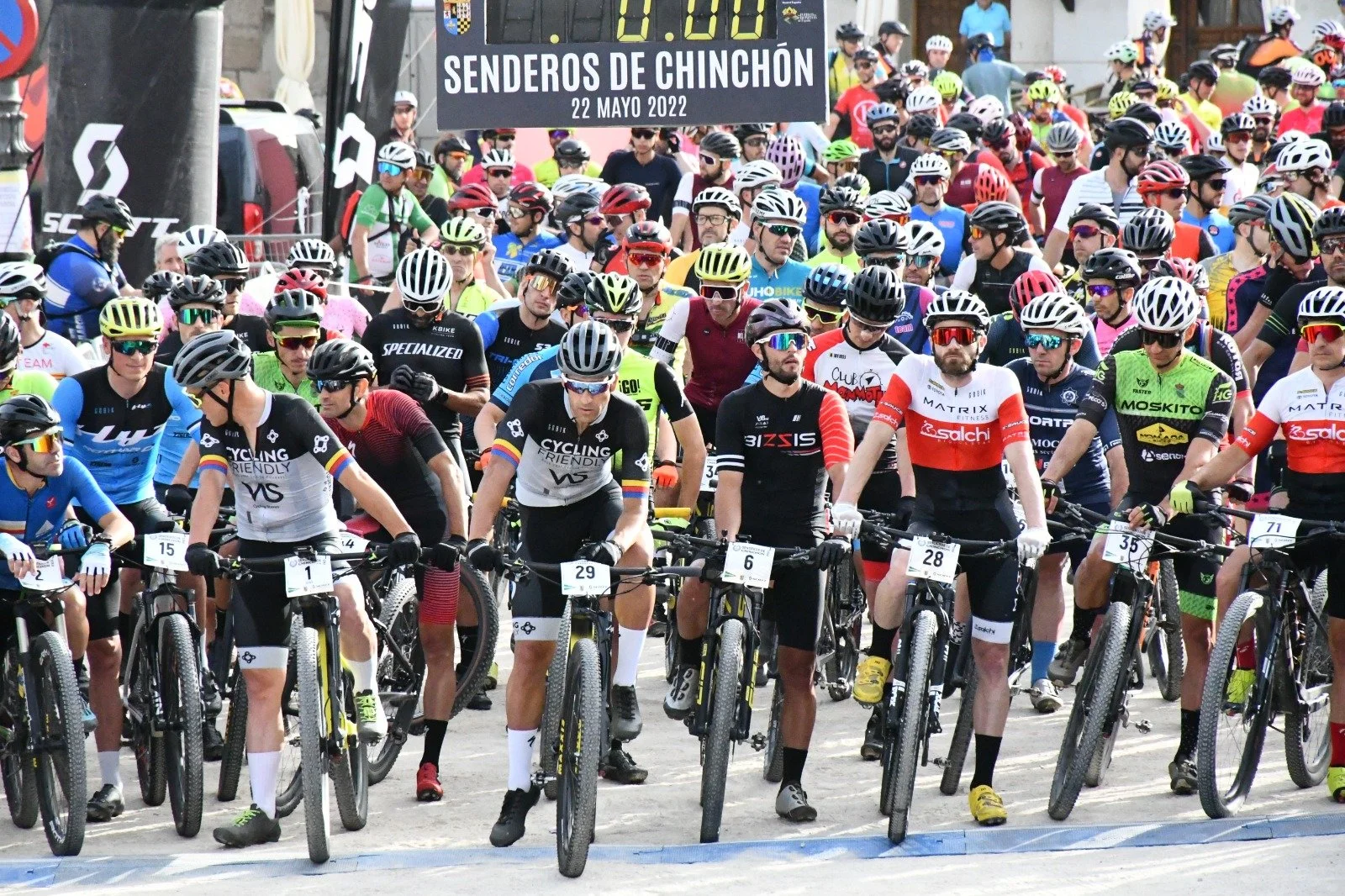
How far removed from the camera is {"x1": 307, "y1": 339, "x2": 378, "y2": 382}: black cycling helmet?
8359 millimetres

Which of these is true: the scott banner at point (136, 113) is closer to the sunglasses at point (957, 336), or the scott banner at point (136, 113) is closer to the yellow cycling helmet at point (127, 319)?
the yellow cycling helmet at point (127, 319)

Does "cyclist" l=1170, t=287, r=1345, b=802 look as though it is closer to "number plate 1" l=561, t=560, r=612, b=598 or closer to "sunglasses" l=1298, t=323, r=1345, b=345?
"sunglasses" l=1298, t=323, r=1345, b=345

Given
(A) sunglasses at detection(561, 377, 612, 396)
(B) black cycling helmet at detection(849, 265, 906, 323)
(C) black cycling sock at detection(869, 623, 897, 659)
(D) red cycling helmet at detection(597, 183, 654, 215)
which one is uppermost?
(D) red cycling helmet at detection(597, 183, 654, 215)

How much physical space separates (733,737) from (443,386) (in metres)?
3.19

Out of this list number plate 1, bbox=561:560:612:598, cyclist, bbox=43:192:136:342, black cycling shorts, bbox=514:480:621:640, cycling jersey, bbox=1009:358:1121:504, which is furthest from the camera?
cyclist, bbox=43:192:136:342

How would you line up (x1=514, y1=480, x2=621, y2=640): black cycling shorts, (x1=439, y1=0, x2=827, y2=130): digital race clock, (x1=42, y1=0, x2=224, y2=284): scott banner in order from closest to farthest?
(x1=514, y1=480, x2=621, y2=640): black cycling shorts → (x1=439, y1=0, x2=827, y2=130): digital race clock → (x1=42, y1=0, x2=224, y2=284): scott banner

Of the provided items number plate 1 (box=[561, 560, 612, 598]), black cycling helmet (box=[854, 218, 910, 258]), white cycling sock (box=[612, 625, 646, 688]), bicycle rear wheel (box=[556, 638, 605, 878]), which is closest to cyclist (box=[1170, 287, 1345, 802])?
white cycling sock (box=[612, 625, 646, 688])

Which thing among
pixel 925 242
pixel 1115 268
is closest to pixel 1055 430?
pixel 1115 268

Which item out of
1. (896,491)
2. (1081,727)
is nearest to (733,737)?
(1081,727)

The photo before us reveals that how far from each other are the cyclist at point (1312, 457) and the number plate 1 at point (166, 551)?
401 centimetres

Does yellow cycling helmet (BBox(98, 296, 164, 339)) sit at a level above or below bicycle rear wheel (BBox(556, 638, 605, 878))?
above

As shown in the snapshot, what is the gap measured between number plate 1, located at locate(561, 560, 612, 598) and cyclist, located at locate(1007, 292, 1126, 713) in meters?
2.86

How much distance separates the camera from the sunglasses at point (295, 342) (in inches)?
361

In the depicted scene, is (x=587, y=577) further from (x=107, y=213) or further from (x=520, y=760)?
(x=107, y=213)
